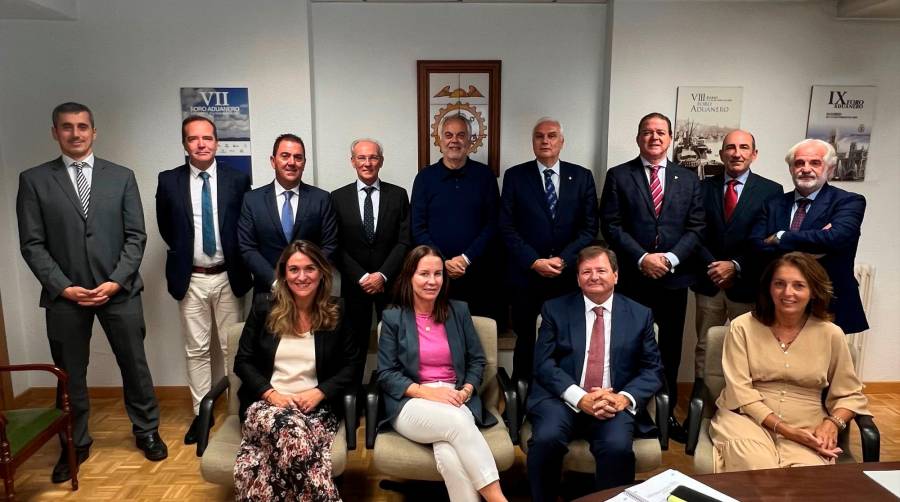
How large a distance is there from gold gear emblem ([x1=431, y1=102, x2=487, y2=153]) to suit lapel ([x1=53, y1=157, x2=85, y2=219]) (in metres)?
2.23

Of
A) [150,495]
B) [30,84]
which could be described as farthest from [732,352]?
[30,84]

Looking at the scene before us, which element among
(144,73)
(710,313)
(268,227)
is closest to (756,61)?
(710,313)

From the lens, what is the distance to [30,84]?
3.93m

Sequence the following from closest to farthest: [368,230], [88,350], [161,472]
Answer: [161,472] < [88,350] < [368,230]

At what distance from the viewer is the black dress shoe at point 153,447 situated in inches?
133

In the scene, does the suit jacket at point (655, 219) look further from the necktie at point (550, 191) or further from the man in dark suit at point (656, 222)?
the necktie at point (550, 191)

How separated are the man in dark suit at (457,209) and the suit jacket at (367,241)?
0.12 meters

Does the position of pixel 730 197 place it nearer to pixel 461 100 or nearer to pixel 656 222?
pixel 656 222

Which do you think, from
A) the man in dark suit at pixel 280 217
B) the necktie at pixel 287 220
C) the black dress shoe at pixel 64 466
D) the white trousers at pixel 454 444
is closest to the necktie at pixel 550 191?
the man in dark suit at pixel 280 217

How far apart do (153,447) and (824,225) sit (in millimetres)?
3959

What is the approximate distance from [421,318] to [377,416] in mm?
517

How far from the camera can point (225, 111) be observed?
398 centimetres

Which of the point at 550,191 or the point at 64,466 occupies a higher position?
the point at 550,191

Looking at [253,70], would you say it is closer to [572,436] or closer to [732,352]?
[572,436]
